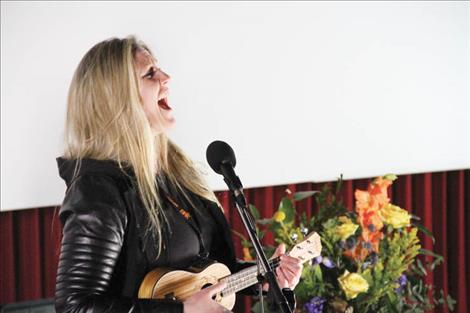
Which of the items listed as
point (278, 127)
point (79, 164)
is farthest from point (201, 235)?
point (278, 127)

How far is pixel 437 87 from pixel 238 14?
1.18m

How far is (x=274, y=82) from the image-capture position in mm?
2729

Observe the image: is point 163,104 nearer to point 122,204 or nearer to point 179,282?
point 122,204

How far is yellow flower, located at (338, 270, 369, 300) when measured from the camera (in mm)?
2078

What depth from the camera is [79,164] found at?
1544mm

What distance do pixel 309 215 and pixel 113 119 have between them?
159 cm

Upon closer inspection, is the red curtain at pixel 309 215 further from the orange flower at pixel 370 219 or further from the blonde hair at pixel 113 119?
the orange flower at pixel 370 219

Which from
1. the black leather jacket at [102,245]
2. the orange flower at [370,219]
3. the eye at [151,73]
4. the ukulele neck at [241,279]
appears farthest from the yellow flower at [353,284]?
the eye at [151,73]

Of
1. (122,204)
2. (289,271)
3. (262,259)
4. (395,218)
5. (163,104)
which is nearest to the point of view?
(262,259)

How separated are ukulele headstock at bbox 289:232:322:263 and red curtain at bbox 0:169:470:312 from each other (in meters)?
0.68

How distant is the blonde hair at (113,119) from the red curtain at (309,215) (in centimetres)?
32

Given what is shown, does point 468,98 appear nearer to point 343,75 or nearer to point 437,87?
point 437,87

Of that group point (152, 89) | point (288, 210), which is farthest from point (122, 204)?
point (288, 210)

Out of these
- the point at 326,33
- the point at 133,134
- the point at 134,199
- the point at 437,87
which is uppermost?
the point at 326,33
